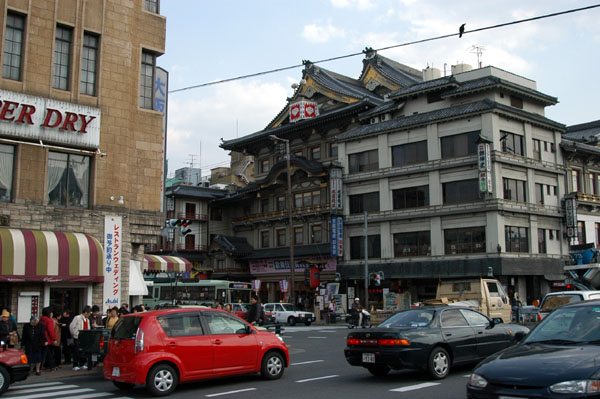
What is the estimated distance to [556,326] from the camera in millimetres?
8320

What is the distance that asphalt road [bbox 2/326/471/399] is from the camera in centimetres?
1105

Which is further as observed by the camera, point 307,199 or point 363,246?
point 307,199

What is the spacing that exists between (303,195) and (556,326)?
148 feet

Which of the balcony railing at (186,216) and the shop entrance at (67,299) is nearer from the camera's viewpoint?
the shop entrance at (67,299)

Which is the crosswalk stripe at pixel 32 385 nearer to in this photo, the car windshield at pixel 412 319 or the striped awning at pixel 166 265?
the car windshield at pixel 412 319

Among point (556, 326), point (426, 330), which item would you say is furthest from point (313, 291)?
point (556, 326)

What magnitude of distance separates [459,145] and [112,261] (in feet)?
92.6

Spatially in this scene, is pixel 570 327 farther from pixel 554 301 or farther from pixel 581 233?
pixel 581 233

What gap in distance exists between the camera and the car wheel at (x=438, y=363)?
12.0m

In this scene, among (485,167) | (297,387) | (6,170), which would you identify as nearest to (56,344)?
(297,387)

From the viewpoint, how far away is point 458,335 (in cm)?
1261

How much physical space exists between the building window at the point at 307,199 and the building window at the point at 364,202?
146 inches

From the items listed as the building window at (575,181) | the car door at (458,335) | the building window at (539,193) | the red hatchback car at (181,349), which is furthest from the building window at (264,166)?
the car door at (458,335)

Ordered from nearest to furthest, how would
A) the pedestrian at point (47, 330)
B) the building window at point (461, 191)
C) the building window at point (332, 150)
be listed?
the pedestrian at point (47, 330), the building window at point (461, 191), the building window at point (332, 150)
